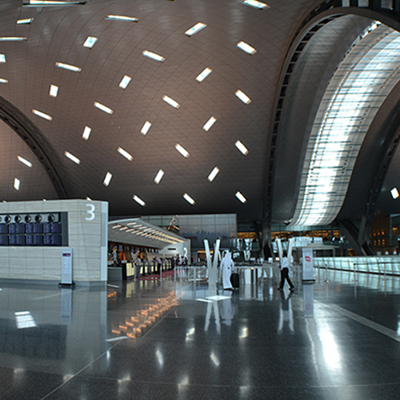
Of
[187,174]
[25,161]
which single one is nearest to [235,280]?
[187,174]

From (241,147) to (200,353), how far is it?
36857 millimetres

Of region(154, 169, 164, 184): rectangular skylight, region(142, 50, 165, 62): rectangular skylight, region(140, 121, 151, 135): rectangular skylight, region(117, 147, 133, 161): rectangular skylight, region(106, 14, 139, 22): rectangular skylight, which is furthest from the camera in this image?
region(154, 169, 164, 184): rectangular skylight

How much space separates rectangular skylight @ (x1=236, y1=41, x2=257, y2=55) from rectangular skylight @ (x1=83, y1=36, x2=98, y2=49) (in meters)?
9.96

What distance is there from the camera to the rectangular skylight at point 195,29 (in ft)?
87.4

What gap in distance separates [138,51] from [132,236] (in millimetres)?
13558

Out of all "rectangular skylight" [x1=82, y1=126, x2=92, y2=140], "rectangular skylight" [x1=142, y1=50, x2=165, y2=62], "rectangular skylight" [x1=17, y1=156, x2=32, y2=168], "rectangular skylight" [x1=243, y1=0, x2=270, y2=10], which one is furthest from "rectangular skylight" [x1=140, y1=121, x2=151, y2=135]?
"rectangular skylight" [x1=243, y1=0, x2=270, y2=10]

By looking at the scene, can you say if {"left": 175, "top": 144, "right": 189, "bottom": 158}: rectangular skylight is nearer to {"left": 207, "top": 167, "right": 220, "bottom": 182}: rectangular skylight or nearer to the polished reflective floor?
{"left": 207, "top": 167, "right": 220, "bottom": 182}: rectangular skylight

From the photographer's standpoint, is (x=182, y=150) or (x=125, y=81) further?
(x=182, y=150)

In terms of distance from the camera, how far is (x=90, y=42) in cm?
2866

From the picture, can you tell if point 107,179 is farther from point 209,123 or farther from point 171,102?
point 209,123

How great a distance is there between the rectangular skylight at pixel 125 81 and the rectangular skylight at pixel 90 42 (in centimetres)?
490

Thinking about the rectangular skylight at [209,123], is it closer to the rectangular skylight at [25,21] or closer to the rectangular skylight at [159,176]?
the rectangular skylight at [159,176]

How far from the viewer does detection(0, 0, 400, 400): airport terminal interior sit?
535cm

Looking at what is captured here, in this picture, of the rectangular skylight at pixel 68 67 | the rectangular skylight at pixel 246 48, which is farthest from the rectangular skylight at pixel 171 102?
the rectangular skylight at pixel 246 48
